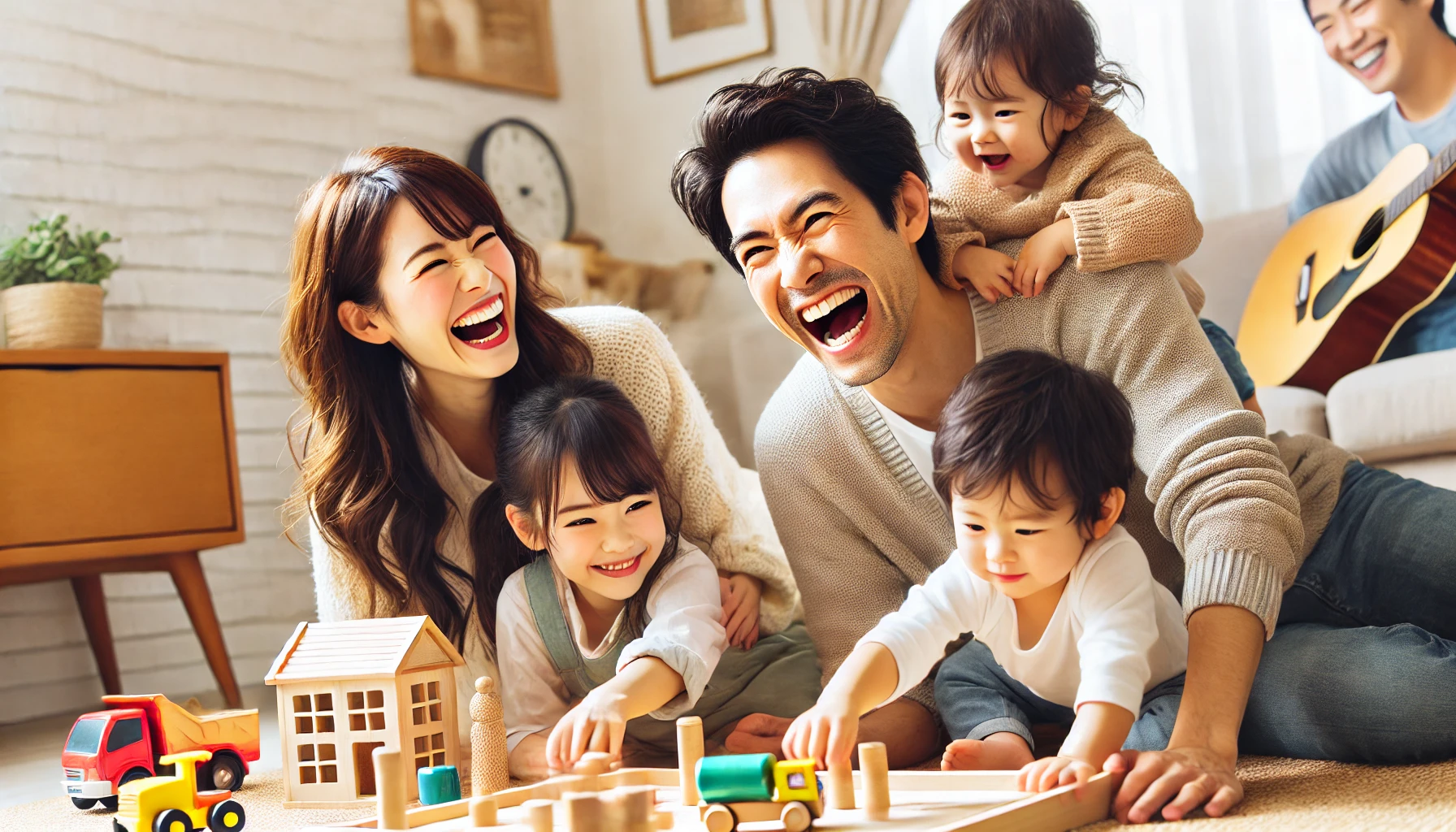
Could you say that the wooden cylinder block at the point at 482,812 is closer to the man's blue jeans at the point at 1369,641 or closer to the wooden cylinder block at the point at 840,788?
the wooden cylinder block at the point at 840,788

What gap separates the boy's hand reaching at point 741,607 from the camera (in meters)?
1.64

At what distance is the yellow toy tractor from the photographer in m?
1.19

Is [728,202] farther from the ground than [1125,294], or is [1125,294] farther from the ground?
[728,202]

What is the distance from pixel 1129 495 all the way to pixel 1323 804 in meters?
0.49

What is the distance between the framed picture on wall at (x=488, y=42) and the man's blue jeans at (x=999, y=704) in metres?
2.95

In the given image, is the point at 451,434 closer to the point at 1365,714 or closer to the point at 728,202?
the point at 728,202

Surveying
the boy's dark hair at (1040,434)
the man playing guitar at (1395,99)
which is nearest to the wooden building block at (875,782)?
the boy's dark hair at (1040,434)

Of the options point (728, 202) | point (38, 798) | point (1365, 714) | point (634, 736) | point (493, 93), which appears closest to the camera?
point (1365, 714)

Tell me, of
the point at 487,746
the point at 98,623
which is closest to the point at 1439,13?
the point at 487,746

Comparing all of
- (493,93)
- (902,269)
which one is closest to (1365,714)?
(902,269)

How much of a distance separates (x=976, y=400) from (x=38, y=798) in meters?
1.47

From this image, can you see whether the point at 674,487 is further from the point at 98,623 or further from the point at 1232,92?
the point at 1232,92

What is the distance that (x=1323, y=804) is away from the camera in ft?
3.35

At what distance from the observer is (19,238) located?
2627mm
